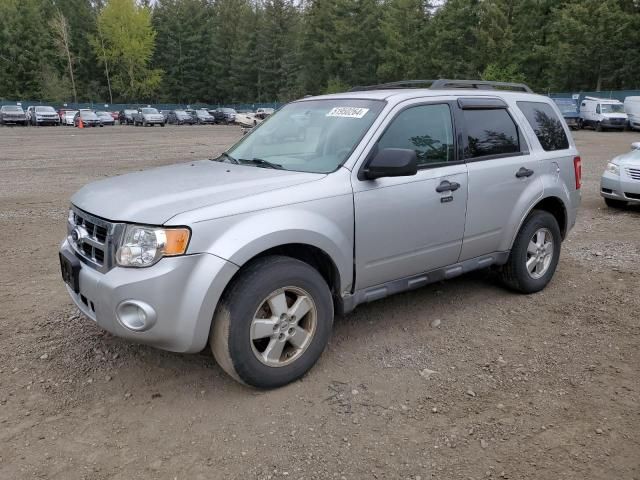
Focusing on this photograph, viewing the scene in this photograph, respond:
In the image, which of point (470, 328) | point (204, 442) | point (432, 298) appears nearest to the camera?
point (204, 442)

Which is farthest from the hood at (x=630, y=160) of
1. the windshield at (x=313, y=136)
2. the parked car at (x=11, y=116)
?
the parked car at (x=11, y=116)

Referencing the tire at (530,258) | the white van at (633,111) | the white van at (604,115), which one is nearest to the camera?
the tire at (530,258)

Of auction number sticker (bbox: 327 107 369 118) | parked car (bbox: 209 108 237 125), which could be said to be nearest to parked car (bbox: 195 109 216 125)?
parked car (bbox: 209 108 237 125)

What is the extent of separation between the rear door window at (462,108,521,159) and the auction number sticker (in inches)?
38.1

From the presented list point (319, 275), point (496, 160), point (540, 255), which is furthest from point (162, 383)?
point (540, 255)

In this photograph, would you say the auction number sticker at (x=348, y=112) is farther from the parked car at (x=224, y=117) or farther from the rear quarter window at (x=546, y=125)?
the parked car at (x=224, y=117)

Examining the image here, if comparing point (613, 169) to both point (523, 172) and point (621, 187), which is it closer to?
point (621, 187)

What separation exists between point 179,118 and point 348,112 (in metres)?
53.8

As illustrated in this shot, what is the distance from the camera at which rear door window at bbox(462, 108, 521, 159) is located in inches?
179

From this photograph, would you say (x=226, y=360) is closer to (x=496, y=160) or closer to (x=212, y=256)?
(x=212, y=256)

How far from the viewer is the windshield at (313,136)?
393 centimetres

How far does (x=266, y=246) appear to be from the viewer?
329 cm

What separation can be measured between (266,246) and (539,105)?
3.41 metres

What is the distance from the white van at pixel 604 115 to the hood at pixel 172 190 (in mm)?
34603
